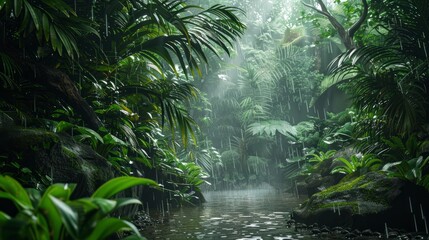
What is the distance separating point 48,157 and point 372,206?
3430mm

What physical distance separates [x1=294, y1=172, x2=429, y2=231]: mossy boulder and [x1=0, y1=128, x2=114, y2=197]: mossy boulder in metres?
2.61

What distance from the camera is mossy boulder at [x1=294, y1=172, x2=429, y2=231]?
404 centimetres

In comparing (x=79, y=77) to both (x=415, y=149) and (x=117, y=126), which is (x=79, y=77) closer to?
(x=117, y=126)

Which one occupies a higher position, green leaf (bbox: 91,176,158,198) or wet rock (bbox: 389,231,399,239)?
green leaf (bbox: 91,176,158,198)

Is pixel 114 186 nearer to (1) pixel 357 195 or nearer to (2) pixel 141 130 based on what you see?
(1) pixel 357 195

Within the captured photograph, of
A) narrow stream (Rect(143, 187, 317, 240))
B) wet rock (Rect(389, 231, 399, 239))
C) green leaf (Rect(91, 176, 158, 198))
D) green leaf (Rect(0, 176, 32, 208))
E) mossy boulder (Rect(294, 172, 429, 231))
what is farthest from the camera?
narrow stream (Rect(143, 187, 317, 240))

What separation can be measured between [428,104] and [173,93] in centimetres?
416

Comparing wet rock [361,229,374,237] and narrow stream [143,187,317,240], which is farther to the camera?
narrow stream [143,187,317,240]

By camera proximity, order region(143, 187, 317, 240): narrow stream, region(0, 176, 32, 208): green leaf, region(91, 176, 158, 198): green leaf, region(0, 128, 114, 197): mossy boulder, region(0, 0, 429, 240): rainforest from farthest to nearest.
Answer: region(143, 187, 317, 240): narrow stream, region(0, 128, 114, 197): mossy boulder, region(0, 0, 429, 240): rainforest, region(91, 176, 158, 198): green leaf, region(0, 176, 32, 208): green leaf

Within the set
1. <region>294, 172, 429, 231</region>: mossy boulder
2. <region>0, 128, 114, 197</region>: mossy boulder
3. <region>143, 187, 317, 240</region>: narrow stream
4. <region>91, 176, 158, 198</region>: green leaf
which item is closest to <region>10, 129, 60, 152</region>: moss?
<region>0, 128, 114, 197</region>: mossy boulder

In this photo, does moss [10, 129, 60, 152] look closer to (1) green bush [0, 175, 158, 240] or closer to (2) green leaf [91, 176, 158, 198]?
(1) green bush [0, 175, 158, 240]

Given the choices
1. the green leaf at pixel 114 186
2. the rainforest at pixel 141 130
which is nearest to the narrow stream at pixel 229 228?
the rainforest at pixel 141 130

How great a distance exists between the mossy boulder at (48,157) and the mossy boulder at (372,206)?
2607 mm

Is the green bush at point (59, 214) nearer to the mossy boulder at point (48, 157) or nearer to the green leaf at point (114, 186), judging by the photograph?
the green leaf at point (114, 186)
